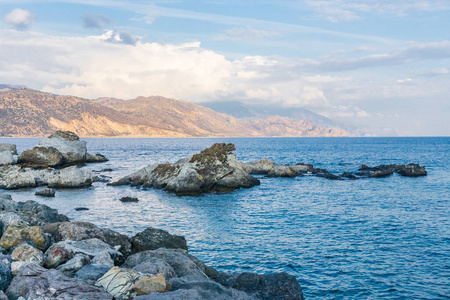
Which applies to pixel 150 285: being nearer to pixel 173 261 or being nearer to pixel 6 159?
pixel 173 261

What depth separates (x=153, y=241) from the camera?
1638 cm

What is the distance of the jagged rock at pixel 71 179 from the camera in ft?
154

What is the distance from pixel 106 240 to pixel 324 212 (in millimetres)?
22956

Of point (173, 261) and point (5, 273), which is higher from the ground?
point (5, 273)

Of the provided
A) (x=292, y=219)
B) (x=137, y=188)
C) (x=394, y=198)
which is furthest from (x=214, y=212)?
(x=394, y=198)

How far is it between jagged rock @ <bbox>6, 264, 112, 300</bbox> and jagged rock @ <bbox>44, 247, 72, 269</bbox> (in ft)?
5.84

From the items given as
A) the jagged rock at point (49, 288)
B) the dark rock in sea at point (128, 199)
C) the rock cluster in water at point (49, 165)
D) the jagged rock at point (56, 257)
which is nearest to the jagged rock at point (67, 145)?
the rock cluster in water at point (49, 165)

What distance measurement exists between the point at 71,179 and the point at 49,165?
1951 cm

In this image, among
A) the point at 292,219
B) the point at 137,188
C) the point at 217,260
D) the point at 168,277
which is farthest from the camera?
the point at 137,188

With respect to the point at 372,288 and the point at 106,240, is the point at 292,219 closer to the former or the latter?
the point at 372,288

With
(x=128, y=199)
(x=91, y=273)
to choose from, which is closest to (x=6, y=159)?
(x=128, y=199)

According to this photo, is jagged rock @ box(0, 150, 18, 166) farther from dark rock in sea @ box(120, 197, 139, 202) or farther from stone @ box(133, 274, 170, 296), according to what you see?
stone @ box(133, 274, 170, 296)

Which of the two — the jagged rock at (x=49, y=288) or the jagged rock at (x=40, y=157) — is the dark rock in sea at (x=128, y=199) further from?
the jagged rock at (x=40, y=157)

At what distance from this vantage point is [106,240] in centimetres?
1544
